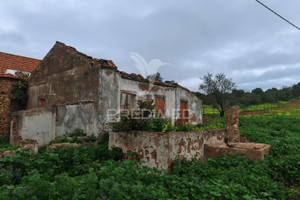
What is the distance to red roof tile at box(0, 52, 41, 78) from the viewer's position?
13572 millimetres

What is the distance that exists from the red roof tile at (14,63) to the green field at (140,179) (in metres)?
11.2

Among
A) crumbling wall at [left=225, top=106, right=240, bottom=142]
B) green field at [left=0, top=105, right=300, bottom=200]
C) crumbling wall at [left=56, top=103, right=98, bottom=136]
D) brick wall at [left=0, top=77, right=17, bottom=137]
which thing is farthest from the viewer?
brick wall at [left=0, top=77, right=17, bottom=137]

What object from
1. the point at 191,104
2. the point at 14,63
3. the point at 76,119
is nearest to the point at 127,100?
the point at 76,119

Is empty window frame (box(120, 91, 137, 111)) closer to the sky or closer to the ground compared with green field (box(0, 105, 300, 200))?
closer to the sky

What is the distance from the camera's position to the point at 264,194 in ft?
11.4

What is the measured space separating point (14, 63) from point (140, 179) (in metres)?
15.4

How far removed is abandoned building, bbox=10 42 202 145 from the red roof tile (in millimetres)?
3265

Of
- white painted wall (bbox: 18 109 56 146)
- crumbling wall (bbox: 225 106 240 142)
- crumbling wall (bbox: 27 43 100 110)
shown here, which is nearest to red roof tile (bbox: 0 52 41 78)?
crumbling wall (bbox: 27 43 100 110)

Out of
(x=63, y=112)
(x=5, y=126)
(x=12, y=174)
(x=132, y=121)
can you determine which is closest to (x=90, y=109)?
(x=63, y=112)

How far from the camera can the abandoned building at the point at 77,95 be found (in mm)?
8820

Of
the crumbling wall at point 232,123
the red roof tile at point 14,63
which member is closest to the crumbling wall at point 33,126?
the red roof tile at point 14,63

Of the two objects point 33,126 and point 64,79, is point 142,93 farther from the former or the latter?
point 33,126

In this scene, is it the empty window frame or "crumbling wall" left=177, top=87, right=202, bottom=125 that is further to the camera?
"crumbling wall" left=177, top=87, right=202, bottom=125

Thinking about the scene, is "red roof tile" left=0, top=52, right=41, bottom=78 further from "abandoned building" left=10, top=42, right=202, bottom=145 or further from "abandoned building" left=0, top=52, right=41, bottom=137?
"abandoned building" left=10, top=42, right=202, bottom=145
